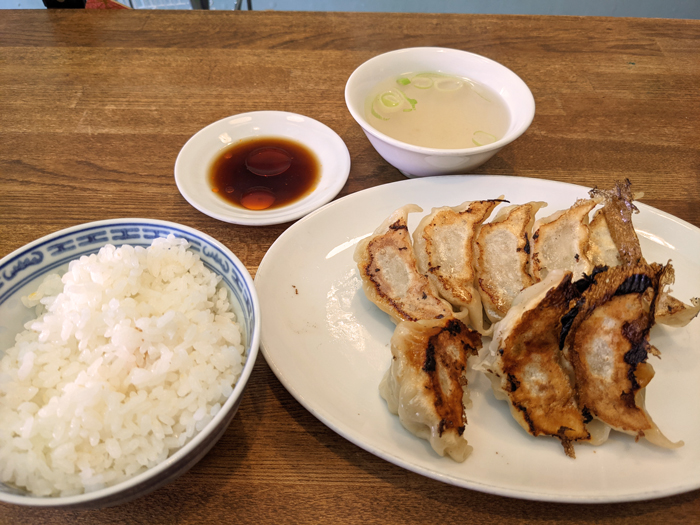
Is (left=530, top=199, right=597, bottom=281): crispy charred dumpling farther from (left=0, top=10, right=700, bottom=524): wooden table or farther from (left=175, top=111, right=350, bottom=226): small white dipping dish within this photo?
(left=175, top=111, right=350, bottom=226): small white dipping dish

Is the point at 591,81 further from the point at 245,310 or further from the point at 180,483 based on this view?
the point at 180,483

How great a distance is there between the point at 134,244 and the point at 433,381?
3.49 ft

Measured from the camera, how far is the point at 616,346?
54.4 inches

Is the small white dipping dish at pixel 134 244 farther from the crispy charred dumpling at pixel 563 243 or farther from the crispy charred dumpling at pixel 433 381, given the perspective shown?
the crispy charred dumpling at pixel 563 243

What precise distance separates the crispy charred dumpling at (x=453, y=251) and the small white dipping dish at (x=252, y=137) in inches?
20.7

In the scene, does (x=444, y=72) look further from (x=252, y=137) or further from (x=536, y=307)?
(x=536, y=307)

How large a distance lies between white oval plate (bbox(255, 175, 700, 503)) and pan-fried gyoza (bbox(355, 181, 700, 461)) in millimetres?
62

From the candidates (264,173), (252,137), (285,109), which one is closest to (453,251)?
(264,173)

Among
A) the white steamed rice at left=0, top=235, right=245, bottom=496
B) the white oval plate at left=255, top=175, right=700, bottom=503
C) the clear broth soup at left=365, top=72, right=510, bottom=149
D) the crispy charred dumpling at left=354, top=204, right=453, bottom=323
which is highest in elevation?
the clear broth soup at left=365, top=72, right=510, bottom=149

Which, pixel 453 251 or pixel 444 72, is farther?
pixel 444 72

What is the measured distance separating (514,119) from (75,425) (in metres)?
2.07

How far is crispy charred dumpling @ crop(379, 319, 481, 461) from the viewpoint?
1.29m

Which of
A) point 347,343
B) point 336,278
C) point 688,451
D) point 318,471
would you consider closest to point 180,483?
point 318,471

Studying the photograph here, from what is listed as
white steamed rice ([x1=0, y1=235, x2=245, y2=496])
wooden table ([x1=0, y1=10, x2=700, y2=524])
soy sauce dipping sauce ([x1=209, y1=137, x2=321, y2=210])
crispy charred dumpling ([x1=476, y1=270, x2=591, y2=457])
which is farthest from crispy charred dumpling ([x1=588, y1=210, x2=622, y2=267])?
white steamed rice ([x1=0, y1=235, x2=245, y2=496])
